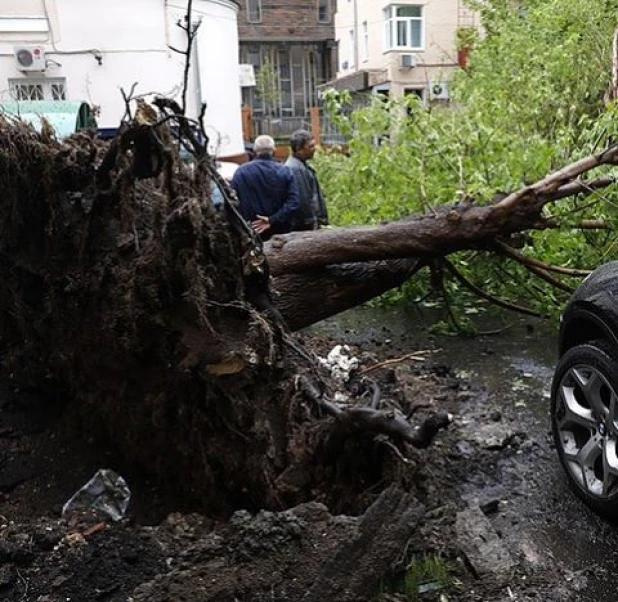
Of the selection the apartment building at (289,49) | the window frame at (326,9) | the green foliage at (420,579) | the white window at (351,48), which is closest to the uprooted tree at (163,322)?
the green foliage at (420,579)

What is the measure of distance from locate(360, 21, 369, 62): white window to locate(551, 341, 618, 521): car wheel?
103 ft

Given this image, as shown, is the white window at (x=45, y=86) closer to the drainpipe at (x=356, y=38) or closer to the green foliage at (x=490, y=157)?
the green foliage at (x=490, y=157)

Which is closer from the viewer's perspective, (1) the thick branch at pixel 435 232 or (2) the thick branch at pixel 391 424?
(2) the thick branch at pixel 391 424

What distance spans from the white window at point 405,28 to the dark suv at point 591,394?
28.5 m

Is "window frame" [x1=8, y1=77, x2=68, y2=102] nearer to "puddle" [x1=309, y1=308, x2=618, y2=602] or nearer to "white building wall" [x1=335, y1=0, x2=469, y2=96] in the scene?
"puddle" [x1=309, y1=308, x2=618, y2=602]

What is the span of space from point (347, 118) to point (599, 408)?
174 inches

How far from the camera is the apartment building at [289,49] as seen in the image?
42750mm

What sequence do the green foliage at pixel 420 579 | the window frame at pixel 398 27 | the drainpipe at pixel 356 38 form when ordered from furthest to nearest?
the drainpipe at pixel 356 38 < the window frame at pixel 398 27 < the green foliage at pixel 420 579

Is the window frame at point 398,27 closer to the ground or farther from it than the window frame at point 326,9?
closer to the ground

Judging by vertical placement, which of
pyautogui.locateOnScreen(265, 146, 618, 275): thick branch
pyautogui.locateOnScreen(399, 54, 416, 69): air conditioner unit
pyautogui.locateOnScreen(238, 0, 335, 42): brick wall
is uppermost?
pyautogui.locateOnScreen(238, 0, 335, 42): brick wall

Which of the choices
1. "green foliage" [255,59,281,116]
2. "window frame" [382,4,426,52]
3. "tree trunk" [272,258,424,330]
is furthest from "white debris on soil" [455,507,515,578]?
"green foliage" [255,59,281,116]

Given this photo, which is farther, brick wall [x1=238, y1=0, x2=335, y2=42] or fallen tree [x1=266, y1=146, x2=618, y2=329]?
brick wall [x1=238, y1=0, x2=335, y2=42]

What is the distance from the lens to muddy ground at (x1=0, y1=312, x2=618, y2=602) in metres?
2.55

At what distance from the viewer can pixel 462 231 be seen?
4832 mm
